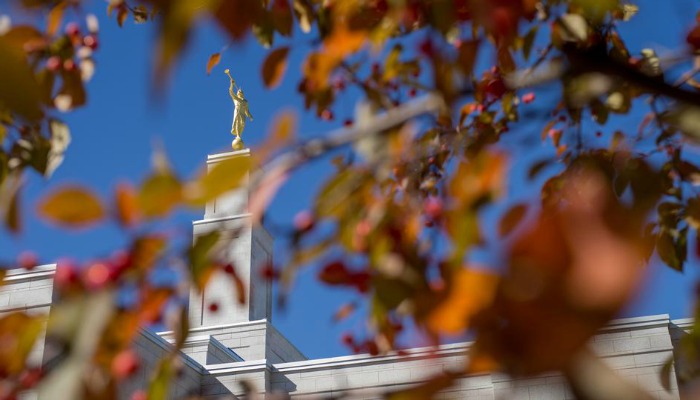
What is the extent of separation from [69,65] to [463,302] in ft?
4.52

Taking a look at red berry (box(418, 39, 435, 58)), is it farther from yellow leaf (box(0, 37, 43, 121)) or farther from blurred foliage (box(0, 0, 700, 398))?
yellow leaf (box(0, 37, 43, 121))

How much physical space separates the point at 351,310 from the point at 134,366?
38 centimetres

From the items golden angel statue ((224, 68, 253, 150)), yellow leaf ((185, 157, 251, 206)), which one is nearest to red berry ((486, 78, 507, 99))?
yellow leaf ((185, 157, 251, 206))

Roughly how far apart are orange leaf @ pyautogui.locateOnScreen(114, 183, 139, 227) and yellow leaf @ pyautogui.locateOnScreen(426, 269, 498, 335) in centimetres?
26

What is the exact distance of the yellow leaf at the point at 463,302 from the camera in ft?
1.59

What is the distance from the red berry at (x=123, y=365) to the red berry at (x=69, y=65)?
0.89 metres

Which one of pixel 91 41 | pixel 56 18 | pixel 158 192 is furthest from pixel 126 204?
pixel 91 41

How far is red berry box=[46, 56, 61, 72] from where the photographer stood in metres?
1.62

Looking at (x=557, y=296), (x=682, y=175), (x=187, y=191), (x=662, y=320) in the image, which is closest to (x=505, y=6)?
(x=187, y=191)

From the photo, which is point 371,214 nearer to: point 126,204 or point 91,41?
point 126,204

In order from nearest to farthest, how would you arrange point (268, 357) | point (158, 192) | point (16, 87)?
point (16, 87) → point (158, 192) → point (268, 357)

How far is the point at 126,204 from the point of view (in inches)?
24.5

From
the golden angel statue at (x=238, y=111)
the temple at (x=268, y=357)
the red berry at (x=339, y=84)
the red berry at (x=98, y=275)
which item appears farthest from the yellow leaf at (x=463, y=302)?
Result: the golden angel statue at (x=238, y=111)

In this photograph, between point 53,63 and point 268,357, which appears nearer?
point 53,63
